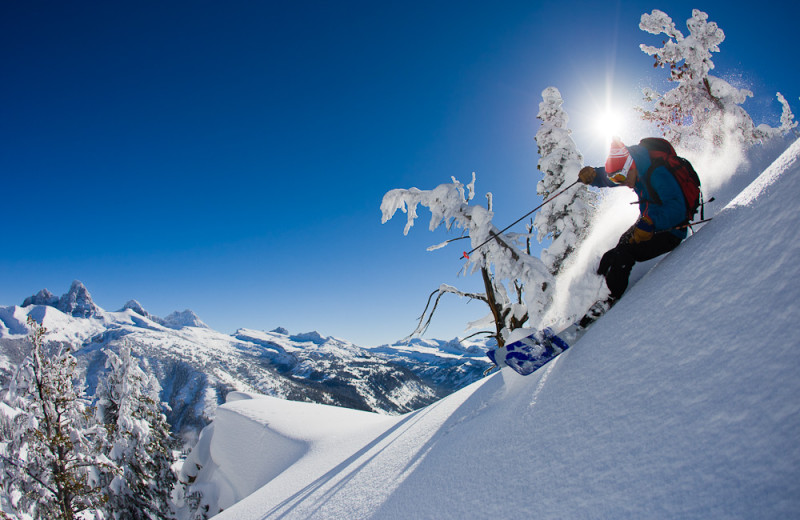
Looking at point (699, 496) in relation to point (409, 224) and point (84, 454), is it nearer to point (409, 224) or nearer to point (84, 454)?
point (409, 224)

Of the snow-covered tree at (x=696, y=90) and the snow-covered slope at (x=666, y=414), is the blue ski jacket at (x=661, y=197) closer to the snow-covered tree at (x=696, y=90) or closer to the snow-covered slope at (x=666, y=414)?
the snow-covered slope at (x=666, y=414)

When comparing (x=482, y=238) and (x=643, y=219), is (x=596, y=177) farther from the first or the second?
(x=482, y=238)

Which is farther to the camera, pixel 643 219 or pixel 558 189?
pixel 558 189

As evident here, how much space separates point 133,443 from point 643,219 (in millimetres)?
22170

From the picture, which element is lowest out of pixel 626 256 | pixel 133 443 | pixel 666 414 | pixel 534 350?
pixel 666 414

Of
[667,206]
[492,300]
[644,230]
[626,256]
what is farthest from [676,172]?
[492,300]

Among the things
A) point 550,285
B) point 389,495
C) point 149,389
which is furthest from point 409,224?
point 149,389

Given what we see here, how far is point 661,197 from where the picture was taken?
3.82 m

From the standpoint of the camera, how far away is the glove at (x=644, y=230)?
3.78 meters

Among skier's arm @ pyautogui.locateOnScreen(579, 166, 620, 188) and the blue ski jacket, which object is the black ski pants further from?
skier's arm @ pyautogui.locateOnScreen(579, 166, 620, 188)

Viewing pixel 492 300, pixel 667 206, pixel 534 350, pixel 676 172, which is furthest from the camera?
pixel 492 300

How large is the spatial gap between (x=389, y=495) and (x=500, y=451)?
150cm

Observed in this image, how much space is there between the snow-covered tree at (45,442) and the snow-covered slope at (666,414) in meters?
14.3

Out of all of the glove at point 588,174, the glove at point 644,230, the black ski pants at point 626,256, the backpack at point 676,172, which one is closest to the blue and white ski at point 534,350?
the black ski pants at point 626,256
